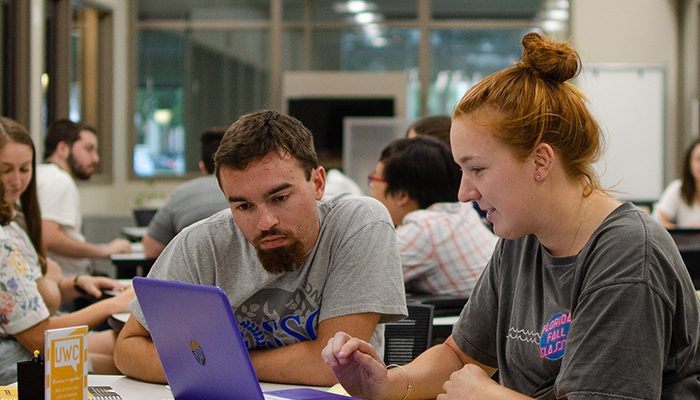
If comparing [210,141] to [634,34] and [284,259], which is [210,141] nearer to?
[284,259]

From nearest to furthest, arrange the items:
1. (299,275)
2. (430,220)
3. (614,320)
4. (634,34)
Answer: (614,320), (299,275), (430,220), (634,34)

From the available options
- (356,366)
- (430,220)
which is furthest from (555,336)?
(430,220)

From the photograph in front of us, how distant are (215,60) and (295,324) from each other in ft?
31.7

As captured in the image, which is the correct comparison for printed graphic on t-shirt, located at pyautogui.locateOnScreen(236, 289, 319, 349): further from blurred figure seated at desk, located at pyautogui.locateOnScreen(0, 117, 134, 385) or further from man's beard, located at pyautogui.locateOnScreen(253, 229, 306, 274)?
blurred figure seated at desk, located at pyautogui.locateOnScreen(0, 117, 134, 385)

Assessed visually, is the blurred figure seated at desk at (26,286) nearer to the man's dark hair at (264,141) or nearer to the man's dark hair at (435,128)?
the man's dark hair at (264,141)

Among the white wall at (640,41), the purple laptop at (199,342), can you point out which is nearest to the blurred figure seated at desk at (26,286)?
the purple laptop at (199,342)

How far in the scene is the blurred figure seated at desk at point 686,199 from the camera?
681 cm

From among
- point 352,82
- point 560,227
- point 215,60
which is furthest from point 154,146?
point 560,227

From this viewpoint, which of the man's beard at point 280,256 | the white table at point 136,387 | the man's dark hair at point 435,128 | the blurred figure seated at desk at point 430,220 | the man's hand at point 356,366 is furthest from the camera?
the man's dark hair at point 435,128

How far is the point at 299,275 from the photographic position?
2.38 metres

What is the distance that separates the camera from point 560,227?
5.77 feet

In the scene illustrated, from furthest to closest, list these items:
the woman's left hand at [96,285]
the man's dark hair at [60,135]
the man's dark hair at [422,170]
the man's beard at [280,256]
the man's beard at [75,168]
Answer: the man's beard at [75,168]
the man's dark hair at [60,135]
the woman's left hand at [96,285]
the man's dark hair at [422,170]
the man's beard at [280,256]

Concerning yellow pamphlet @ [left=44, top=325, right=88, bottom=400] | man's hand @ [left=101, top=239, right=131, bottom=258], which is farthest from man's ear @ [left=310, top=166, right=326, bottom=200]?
man's hand @ [left=101, top=239, right=131, bottom=258]

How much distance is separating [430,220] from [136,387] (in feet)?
5.55
